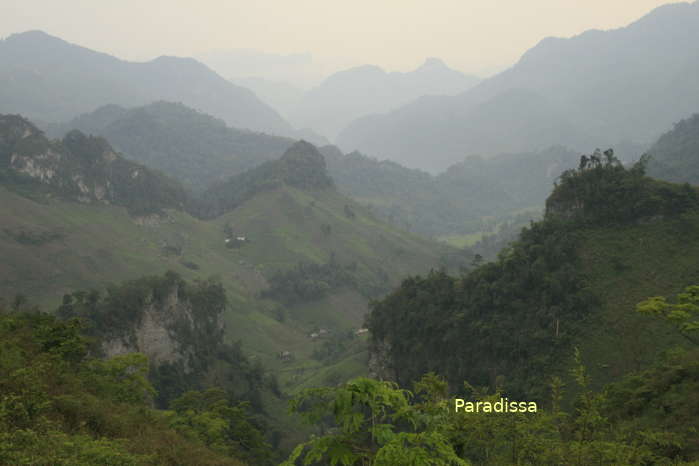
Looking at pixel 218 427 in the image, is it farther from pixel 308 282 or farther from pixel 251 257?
pixel 251 257

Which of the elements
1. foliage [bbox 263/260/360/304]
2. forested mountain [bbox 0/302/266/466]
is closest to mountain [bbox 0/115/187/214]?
foliage [bbox 263/260/360/304]

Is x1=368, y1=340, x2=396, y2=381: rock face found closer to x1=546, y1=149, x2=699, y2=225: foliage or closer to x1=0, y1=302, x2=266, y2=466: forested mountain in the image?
x1=0, y1=302, x2=266, y2=466: forested mountain

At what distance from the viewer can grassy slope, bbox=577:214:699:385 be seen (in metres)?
33.5

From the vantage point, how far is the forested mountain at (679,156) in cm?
11807

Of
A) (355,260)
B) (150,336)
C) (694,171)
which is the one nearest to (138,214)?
(355,260)

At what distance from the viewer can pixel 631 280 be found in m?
39.3

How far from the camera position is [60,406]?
51.7 feet

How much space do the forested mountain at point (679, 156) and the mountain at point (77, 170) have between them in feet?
430

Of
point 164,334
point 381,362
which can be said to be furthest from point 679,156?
point 164,334

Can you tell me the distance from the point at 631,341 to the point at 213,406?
29.8 m

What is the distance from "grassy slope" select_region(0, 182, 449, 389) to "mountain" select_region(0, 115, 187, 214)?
5333mm

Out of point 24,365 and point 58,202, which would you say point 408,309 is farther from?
point 58,202

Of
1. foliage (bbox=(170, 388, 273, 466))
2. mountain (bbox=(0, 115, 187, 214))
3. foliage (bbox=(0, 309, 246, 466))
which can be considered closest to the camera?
foliage (bbox=(0, 309, 246, 466))

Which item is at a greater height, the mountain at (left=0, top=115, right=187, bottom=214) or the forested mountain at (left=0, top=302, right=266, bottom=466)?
the mountain at (left=0, top=115, right=187, bottom=214)
